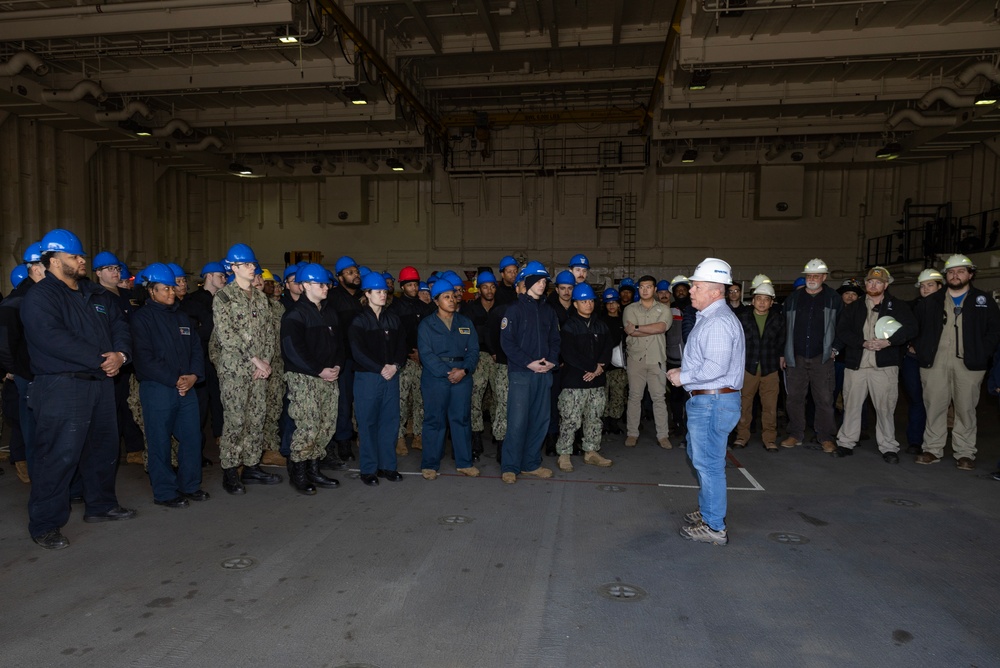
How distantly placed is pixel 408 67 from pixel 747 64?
808cm

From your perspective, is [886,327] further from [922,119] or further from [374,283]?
[922,119]


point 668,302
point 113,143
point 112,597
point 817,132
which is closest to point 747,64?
point 817,132

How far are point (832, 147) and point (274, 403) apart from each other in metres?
17.2

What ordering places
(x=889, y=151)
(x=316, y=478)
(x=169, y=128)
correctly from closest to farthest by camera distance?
(x=316, y=478) → (x=169, y=128) → (x=889, y=151)

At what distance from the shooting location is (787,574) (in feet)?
12.7

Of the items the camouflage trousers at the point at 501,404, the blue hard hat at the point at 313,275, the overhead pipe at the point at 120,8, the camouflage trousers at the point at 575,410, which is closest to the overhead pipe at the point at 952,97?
the camouflage trousers at the point at 575,410

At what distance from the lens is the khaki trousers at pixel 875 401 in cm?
684

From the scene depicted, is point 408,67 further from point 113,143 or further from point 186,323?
point 186,323

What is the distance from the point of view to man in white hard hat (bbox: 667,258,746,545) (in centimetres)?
427

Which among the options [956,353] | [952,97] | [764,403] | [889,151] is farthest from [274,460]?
[889,151]

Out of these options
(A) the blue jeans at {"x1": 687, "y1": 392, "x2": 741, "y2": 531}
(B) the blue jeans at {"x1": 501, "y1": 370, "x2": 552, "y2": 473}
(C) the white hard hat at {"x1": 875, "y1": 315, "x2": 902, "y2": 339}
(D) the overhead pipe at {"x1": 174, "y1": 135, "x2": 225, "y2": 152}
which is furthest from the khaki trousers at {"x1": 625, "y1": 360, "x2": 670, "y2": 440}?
(D) the overhead pipe at {"x1": 174, "y1": 135, "x2": 225, "y2": 152}

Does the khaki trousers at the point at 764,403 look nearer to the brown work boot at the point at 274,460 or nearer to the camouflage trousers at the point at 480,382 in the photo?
the camouflage trousers at the point at 480,382

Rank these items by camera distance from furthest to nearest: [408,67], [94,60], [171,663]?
[408,67] < [94,60] < [171,663]

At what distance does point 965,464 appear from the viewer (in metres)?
6.40
